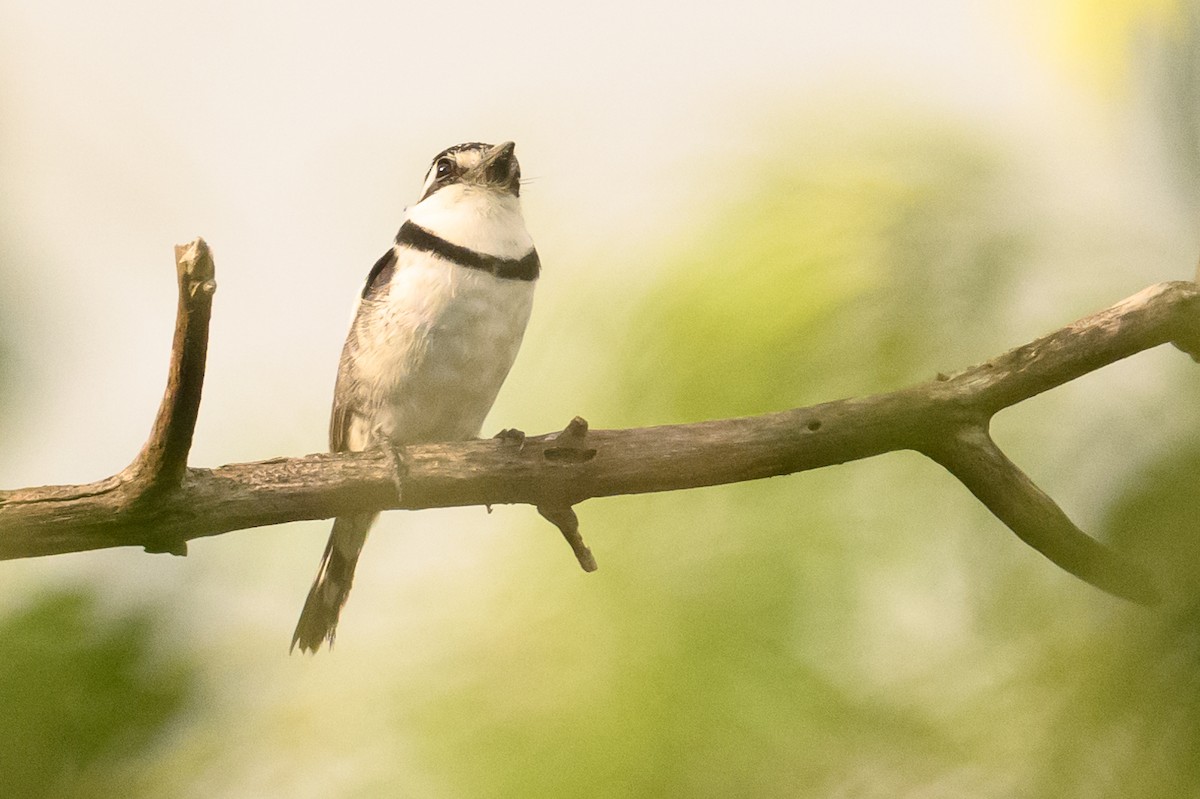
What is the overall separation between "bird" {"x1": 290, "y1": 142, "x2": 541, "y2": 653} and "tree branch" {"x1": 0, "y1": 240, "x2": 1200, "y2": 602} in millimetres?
377

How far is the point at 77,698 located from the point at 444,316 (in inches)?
38.3

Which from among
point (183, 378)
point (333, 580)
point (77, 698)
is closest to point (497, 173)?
point (333, 580)

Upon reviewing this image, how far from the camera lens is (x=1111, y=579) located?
0.43 meters

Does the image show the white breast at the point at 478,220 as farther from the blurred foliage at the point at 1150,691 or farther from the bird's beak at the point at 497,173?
the blurred foliage at the point at 1150,691

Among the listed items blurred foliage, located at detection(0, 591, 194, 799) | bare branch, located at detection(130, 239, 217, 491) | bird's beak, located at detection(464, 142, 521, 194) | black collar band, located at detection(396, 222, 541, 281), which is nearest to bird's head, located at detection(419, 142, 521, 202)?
bird's beak, located at detection(464, 142, 521, 194)

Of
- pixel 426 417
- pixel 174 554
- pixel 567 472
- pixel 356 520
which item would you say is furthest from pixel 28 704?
pixel 426 417

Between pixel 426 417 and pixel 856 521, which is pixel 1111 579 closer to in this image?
pixel 856 521

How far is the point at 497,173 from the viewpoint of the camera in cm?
158

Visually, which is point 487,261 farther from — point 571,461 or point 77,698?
point 77,698

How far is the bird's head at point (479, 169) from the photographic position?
156cm

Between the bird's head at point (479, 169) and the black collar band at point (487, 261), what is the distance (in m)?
0.12

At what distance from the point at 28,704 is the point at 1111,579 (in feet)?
1.63

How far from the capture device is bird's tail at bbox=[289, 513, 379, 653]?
93cm

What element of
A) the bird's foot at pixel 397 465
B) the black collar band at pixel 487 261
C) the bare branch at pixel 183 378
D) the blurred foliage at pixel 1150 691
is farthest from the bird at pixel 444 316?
the blurred foliage at pixel 1150 691
